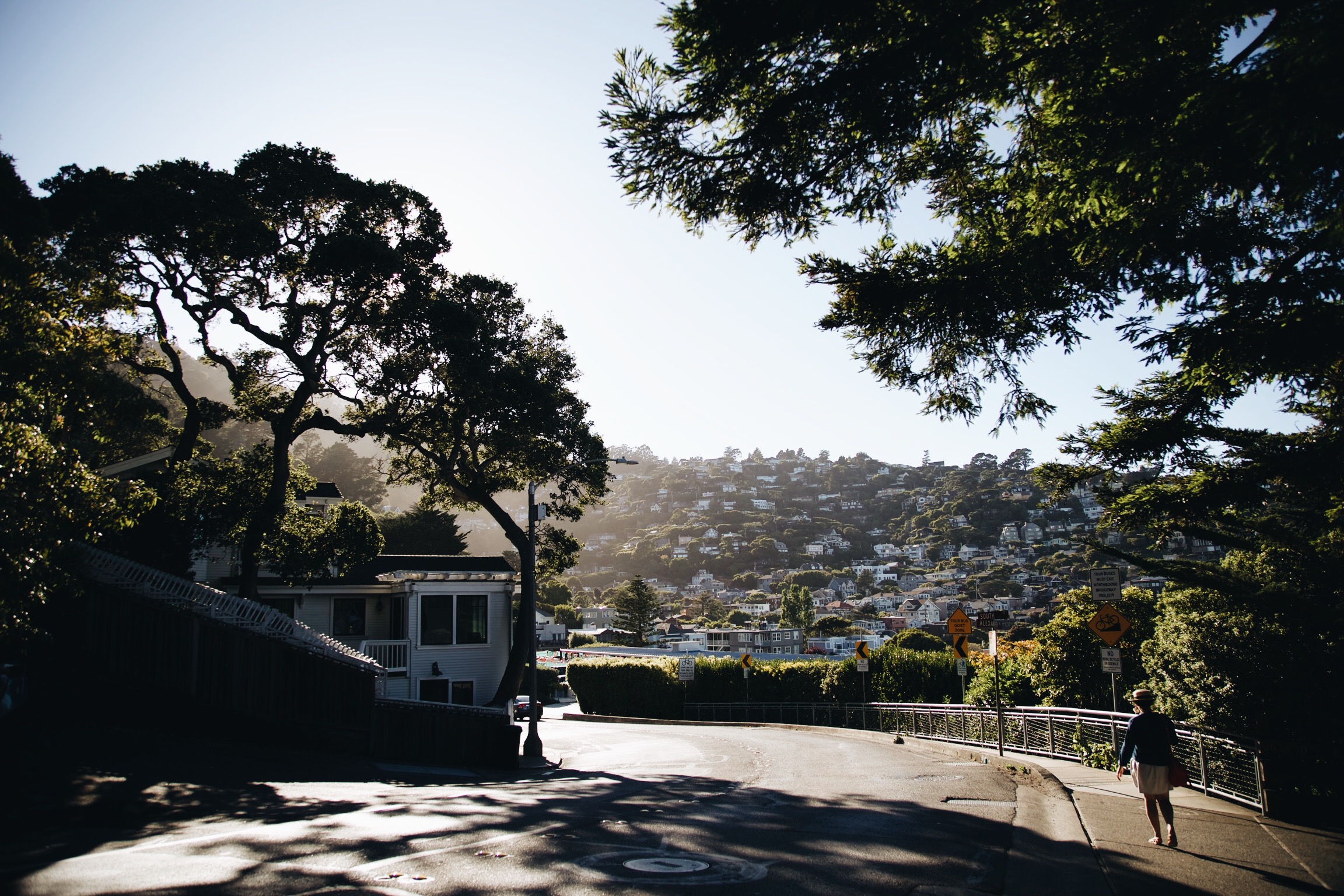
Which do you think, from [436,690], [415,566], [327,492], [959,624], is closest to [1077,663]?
[959,624]

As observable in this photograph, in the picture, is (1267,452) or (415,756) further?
(415,756)

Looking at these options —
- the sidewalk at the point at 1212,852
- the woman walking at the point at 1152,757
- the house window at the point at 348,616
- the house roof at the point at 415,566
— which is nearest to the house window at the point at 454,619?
the house roof at the point at 415,566

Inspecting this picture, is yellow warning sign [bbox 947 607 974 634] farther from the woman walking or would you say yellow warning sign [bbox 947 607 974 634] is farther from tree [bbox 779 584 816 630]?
tree [bbox 779 584 816 630]

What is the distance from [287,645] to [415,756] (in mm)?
3930

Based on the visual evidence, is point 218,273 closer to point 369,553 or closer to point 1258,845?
point 369,553

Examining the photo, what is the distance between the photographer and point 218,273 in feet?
75.7

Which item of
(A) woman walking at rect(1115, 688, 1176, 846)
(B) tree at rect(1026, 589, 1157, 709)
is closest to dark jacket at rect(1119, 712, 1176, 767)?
(A) woman walking at rect(1115, 688, 1176, 846)

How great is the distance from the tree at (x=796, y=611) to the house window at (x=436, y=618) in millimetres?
89875

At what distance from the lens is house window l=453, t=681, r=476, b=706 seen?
108 feet

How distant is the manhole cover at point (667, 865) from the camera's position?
699cm

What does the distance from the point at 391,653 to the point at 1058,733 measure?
23.5m

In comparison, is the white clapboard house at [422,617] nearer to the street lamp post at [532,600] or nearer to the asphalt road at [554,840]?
the street lamp post at [532,600]

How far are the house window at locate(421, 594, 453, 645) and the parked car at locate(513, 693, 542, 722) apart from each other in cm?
367

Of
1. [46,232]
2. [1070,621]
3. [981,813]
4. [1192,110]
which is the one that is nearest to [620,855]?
[981,813]
